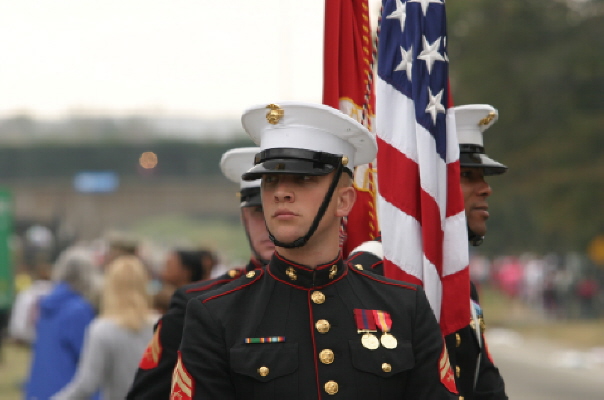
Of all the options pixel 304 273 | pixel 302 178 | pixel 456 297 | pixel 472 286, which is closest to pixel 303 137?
pixel 302 178

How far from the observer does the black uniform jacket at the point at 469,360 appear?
169 inches

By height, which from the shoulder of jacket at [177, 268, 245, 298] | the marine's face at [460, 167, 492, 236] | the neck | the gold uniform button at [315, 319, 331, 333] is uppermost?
the marine's face at [460, 167, 492, 236]

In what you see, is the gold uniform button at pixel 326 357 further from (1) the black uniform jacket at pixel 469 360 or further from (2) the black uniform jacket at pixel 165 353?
(2) the black uniform jacket at pixel 165 353

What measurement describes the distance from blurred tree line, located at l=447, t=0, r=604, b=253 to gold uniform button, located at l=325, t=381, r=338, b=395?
23608 mm

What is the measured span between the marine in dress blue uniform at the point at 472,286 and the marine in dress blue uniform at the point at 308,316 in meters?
0.78

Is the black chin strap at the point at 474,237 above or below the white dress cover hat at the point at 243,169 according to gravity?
below

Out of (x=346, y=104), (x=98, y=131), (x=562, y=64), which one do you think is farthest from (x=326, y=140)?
(x=98, y=131)

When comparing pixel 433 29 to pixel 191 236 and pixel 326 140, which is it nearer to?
pixel 326 140

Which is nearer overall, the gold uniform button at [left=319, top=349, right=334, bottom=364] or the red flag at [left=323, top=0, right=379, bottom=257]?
the gold uniform button at [left=319, top=349, right=334, bottom=364]

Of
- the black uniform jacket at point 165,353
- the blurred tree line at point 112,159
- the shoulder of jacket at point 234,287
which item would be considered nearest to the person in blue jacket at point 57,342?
the black uniform jacket at point 165,353

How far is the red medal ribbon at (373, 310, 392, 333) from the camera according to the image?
3441 millimetres

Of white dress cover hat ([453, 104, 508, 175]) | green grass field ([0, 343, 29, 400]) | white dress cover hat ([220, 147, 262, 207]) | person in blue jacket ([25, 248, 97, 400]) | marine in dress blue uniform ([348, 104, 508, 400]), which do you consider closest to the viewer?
marine in dress blue uniform ([348, 104, 508, 400])

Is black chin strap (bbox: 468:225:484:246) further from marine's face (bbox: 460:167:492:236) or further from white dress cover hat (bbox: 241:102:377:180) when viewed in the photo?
white dress cover hat (bbox: 241:102:377:180)

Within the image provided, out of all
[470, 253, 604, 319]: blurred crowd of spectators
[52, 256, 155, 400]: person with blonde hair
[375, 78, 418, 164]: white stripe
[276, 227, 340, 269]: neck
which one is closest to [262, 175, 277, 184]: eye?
[276, 227, 340, 269]: neck
